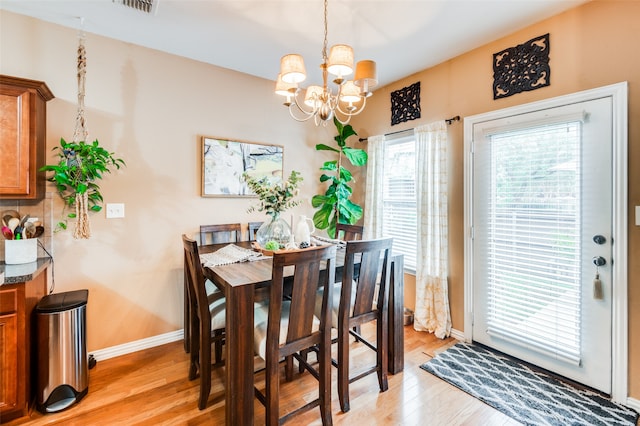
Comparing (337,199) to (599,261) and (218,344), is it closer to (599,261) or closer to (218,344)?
(218,344)

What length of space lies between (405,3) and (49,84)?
286 centimetres

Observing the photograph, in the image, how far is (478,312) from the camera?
2691 mm

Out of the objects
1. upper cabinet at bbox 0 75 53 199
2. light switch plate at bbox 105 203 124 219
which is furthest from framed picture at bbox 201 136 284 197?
upper cabinet at bbox 0 75 53 199

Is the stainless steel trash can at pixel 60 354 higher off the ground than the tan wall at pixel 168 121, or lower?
lower

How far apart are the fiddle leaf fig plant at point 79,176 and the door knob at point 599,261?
375cm

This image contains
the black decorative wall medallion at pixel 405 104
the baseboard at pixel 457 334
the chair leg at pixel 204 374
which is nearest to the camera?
the chair leg at pixel 204 374

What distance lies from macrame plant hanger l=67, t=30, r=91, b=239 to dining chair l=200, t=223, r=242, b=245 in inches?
35.7

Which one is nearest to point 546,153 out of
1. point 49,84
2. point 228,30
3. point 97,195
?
point 228,30

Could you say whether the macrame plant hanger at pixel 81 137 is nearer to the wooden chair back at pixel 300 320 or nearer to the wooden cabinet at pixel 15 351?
the wooden cabinet at pixel 15 351

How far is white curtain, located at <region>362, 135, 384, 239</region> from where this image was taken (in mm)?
3576

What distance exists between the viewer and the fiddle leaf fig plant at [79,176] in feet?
7.20

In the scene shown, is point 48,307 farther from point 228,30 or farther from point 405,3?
point 405,3

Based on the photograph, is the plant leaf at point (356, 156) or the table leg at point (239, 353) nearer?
the table leg at point (239, 353)

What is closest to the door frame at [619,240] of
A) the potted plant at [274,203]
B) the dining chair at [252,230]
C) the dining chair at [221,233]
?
the potted plant at [274,203]
